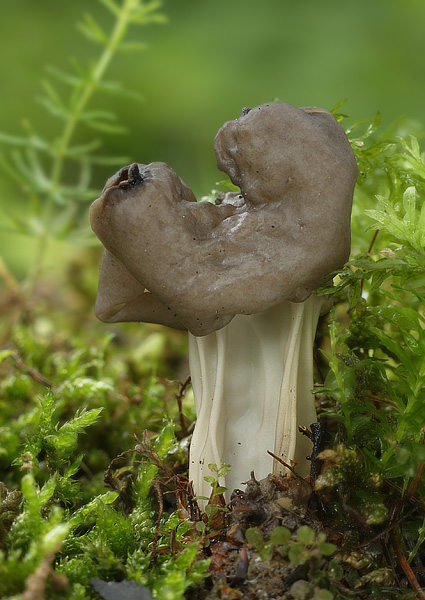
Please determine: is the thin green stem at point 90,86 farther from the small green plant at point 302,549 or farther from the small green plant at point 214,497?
the small green plant at point 302,549

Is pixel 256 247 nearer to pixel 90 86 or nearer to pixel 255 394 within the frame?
pixel 255 394

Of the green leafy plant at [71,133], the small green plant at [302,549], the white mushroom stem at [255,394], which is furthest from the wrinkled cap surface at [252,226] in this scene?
the green leafy plant at [71,133]

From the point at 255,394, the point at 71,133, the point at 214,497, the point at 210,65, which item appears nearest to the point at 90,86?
the point at 71,133

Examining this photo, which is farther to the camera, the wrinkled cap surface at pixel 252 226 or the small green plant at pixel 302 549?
the wrinkled cap surface at pixel 252 226

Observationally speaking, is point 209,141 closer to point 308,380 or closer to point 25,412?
point 25,412

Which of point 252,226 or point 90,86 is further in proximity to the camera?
point 90,86

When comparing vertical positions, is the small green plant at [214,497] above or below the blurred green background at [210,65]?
below
